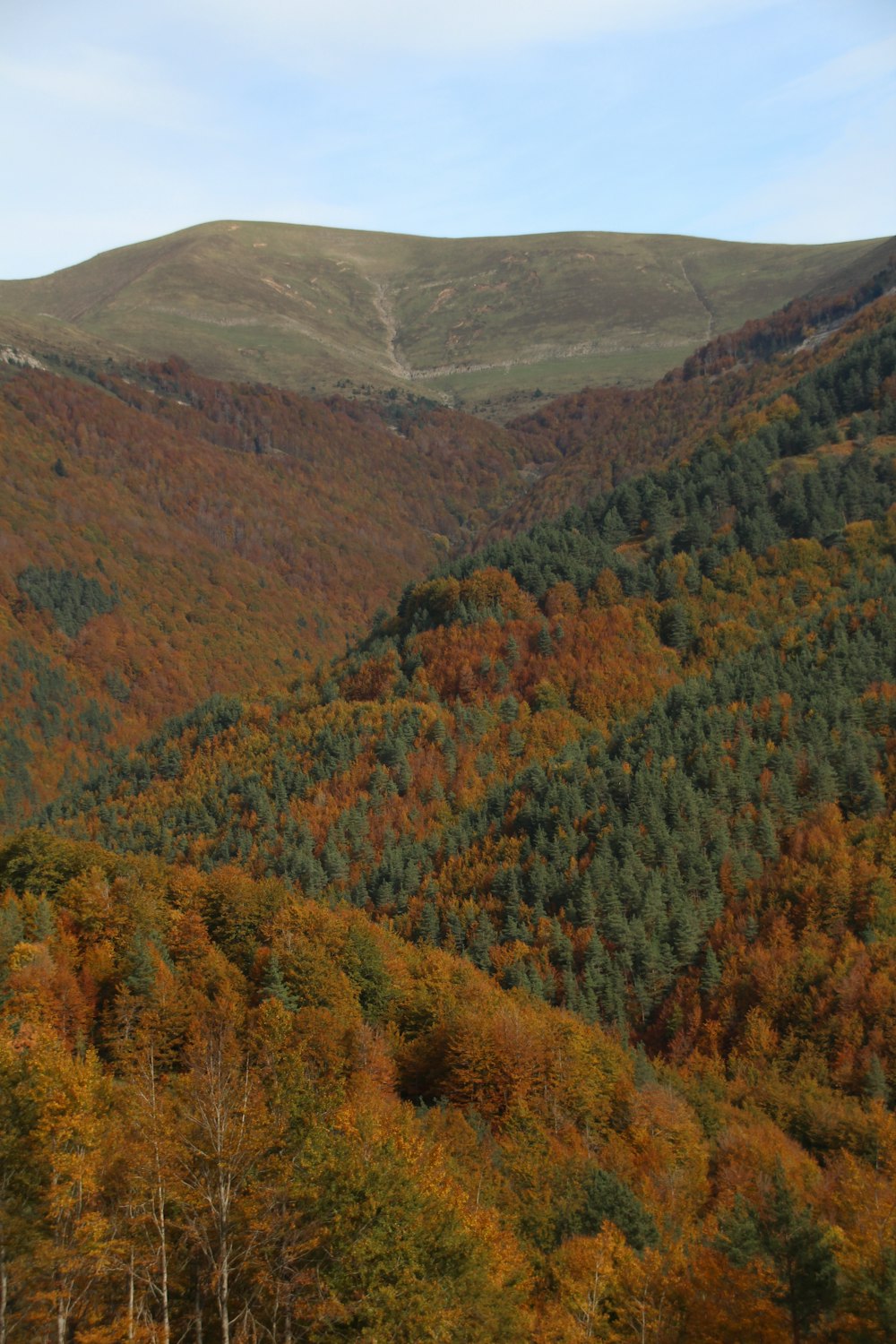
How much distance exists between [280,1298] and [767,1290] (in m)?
19.0

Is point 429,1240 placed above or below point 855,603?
above

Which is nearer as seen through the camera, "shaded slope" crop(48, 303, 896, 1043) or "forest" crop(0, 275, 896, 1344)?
"forest" crop(0, 275, 896, 1344)

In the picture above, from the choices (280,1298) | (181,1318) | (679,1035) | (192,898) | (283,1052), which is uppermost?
(280,1298)

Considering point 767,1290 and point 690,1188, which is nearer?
point 767,1290

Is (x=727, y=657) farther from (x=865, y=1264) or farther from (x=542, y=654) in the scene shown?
(x=865, y=1264)

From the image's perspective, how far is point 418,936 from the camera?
14388cm

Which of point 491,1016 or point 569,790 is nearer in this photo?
point 491,1016

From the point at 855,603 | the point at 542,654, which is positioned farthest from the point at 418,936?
the point at 855,603

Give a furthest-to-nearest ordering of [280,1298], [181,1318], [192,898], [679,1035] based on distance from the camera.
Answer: [679,1035] → [192,898] → [181,1318] → [280,1298]

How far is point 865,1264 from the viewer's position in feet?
140

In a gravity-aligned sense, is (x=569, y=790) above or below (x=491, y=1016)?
below

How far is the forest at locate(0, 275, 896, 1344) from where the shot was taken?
1463 inches

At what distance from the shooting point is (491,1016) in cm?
8500

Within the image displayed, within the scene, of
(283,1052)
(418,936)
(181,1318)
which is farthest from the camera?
(418,936)
